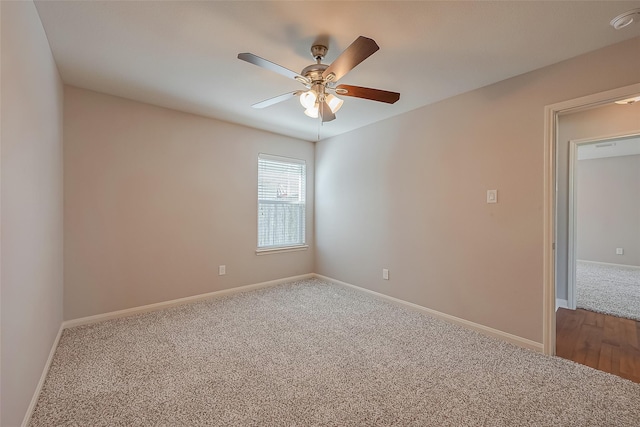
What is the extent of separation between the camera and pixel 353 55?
62.7 inches

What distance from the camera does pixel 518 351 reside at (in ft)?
7.59

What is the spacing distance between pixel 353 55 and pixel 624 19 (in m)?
1.66

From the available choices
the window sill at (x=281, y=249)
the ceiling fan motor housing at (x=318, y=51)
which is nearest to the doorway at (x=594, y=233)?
the ceiling fan motor housing at (x=318, y=51)

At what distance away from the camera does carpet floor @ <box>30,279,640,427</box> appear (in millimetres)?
1588

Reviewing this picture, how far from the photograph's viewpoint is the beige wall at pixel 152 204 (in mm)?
2762

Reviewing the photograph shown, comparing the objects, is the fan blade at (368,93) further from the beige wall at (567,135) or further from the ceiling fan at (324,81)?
the beige wall at (567,135)

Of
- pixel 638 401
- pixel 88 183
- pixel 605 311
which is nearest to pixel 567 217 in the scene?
pixel 605 311

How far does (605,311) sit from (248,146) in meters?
4.83

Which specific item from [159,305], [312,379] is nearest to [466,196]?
[312,379]

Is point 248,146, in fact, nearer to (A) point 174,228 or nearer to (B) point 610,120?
(A) point 174,228

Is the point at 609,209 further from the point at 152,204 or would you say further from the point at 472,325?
the point at 152,204

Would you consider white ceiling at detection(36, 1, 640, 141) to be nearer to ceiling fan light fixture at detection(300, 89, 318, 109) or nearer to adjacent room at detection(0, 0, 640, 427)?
adjacent room at detection(0, 0, 640, 427)

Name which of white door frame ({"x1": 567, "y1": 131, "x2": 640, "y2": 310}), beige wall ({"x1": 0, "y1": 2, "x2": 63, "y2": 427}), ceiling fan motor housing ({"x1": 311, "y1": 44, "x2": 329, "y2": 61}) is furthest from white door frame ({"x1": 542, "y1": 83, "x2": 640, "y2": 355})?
beige wall ({"x1": 0, "y1": 2, "x2": 63, "y2": 427})

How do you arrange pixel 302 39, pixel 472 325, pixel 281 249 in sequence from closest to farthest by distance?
pixel 302 39, pixel 472 325, pixel 281 249
